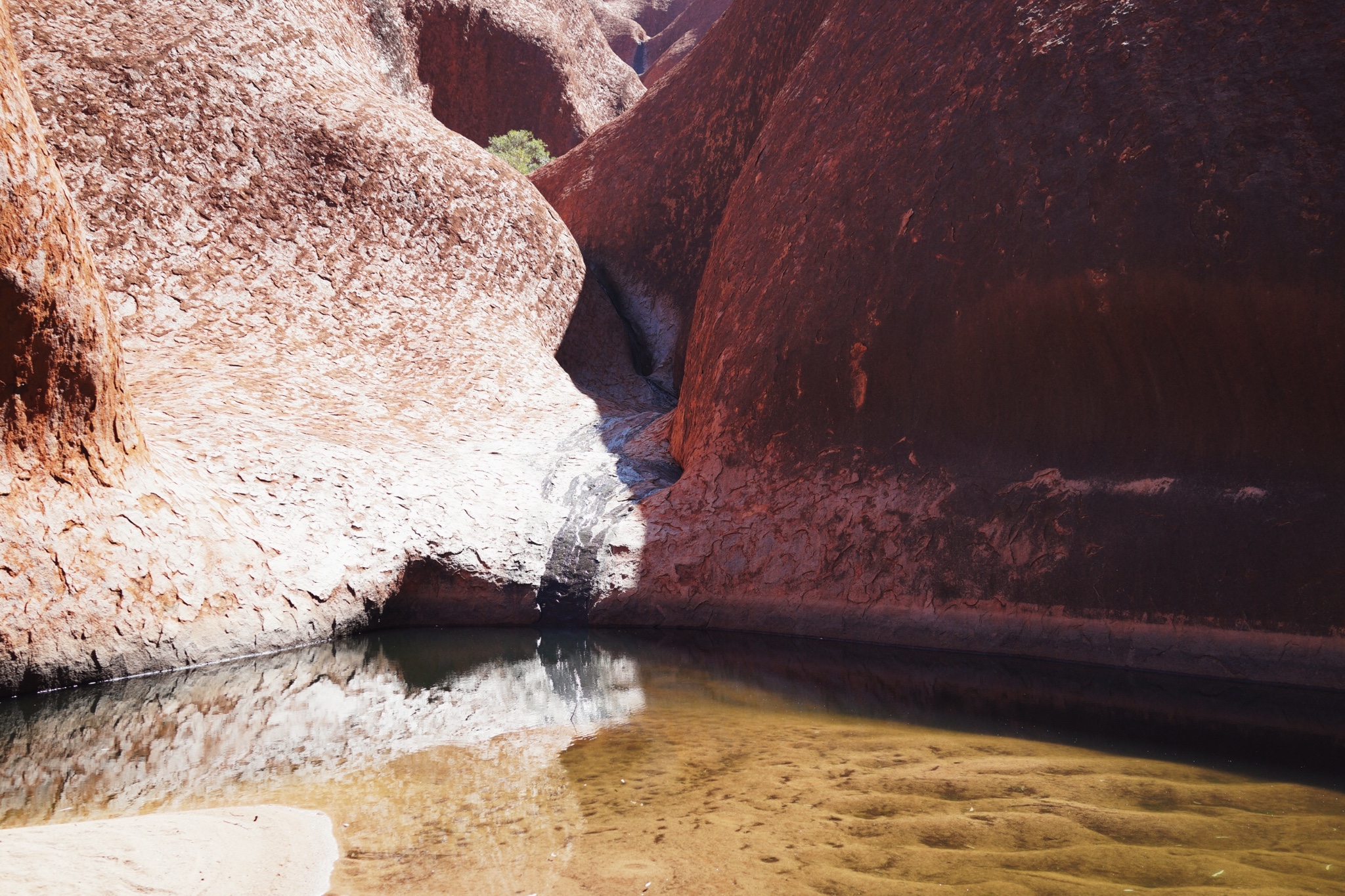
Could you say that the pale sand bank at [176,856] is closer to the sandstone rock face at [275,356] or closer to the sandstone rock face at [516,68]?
the sandstone rock face at [275,356]

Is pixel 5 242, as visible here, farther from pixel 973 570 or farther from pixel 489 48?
pixel 489 48

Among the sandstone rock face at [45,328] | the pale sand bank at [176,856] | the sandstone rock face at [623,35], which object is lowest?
the pale sand bank at [176,856]

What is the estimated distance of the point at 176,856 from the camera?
202 centimetres

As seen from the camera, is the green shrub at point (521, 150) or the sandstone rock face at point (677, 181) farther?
the green shrub at point (521, 150)

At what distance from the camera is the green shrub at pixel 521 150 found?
1316 cm

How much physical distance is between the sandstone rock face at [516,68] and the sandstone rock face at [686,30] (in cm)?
636

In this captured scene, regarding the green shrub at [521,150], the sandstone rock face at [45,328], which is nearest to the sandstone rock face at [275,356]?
the sandstone rock face at [45,328]

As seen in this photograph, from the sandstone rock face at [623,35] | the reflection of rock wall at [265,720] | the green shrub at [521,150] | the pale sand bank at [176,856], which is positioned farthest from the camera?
the sandstone rock face at [623,35]

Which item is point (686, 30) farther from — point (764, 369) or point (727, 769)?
point (727, 769)

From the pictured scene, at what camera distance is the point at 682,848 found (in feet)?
7.02

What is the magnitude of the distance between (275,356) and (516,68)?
1096 centimetres

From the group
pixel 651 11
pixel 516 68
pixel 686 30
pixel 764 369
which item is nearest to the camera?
pixel 764 369

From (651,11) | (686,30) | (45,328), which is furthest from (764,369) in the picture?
(651,11)

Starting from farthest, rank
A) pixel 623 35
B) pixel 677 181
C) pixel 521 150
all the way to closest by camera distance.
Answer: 1. pixel 623 35
2. pixel 521 150
3. pixel 677 181
